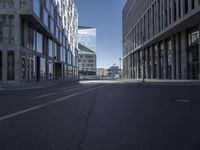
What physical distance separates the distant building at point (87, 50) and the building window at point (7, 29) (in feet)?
261

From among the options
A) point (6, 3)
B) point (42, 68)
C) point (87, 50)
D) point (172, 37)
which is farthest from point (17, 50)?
point (87, 50)

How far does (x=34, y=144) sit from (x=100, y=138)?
1414 mm

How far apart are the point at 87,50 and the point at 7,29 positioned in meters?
83.1

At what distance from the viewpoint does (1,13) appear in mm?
26609

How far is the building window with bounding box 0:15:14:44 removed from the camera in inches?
1045

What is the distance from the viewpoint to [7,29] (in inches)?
1053

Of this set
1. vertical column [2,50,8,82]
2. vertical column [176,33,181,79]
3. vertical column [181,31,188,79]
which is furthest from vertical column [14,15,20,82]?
vertical column [176,33,181,79]

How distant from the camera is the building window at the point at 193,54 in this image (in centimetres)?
3138

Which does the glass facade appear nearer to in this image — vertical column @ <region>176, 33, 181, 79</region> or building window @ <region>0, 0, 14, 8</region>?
vertical column @ <region>176, 33, 181, 79</region>

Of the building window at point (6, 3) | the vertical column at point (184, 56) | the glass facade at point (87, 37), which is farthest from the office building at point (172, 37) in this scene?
the glass facade at point (87, 37)

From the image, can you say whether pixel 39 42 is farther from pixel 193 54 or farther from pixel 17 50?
pixel 193 54

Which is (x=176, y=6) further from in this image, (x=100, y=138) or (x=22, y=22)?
(x=100, y=138)

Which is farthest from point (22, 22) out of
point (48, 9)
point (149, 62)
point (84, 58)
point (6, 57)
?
Answer: point (84, 58)

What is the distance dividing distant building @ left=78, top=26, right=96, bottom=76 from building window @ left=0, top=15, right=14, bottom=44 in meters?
79.7
